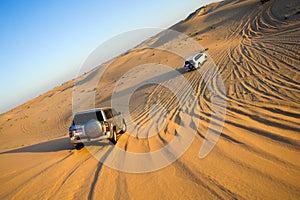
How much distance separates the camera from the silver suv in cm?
700

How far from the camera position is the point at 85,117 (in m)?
7.41

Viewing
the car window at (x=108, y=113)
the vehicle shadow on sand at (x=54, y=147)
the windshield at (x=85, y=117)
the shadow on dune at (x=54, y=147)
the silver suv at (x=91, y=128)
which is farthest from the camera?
the shadow on dune at (x=54, y=147)

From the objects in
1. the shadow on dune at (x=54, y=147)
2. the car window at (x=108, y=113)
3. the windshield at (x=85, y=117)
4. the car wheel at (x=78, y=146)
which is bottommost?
the shadow on dune at (x=54, y=147)

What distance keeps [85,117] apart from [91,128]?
0.67 meters

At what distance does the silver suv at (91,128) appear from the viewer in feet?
23.0

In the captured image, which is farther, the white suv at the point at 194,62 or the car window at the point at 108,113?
the white suv at the point at 194,62

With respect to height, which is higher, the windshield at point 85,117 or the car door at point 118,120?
the windshield at point 85,117

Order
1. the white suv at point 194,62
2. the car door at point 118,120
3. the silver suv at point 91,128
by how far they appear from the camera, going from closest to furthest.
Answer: the silver suv at point 91,128, the car door at point 118,120, the white suv at point 194,62

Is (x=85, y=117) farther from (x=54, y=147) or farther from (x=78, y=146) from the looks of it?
(x=54, y=147)

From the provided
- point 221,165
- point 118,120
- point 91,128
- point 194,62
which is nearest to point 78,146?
point 91,128

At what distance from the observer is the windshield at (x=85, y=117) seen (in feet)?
23.9

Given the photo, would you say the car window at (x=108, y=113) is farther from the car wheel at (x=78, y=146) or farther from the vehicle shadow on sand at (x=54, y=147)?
the car wheel at (x=78, y=146)

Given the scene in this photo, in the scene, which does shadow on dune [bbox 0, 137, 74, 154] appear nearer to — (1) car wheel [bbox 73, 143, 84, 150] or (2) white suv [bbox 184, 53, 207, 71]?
(1) car wheel [bbox 73, 143, 84, 150]

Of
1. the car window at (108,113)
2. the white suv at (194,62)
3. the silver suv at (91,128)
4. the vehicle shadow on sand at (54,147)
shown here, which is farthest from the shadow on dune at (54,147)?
the white suv at (194,62)
